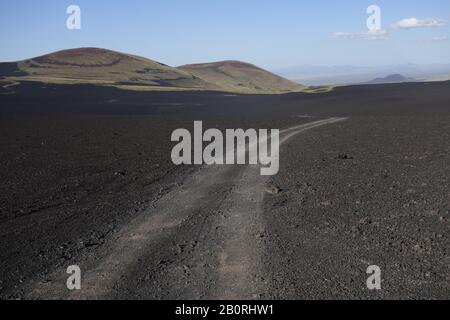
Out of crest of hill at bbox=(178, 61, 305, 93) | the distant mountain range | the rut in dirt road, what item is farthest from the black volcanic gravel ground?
crest of hill at bbox=(178, 61, 305, 93)

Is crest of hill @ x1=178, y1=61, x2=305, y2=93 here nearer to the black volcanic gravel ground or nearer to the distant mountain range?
the distant mountain range

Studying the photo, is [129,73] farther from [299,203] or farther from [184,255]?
[184,255]

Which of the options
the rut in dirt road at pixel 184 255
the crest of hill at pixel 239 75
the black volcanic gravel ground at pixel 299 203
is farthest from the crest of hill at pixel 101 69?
the rut in dirt road at pixel 184 255

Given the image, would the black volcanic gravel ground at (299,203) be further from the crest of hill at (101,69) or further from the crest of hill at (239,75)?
the crest of hill at (239,75)

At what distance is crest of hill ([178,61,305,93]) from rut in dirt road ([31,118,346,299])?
133016mm

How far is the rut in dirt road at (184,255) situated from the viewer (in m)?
7.60

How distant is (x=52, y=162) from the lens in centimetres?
1991

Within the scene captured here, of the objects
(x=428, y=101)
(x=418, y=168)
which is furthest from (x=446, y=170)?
(x=428, y=101)

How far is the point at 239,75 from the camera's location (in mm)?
162125

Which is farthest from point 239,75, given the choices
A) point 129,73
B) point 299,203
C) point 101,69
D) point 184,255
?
point 184,255

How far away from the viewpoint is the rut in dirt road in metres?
7.60

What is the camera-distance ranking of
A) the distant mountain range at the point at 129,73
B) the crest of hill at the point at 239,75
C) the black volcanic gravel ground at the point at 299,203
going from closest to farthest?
the black volcanic gravel ground at the point at 299,203 < the distant mountain range at the point at 129,73 < the crest of hill at the point at 239,75

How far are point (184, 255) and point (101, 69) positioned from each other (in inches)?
4835

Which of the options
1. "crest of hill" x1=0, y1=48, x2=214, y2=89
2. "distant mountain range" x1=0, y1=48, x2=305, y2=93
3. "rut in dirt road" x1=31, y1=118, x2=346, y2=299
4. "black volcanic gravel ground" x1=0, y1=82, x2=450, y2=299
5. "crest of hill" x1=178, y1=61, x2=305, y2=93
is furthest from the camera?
"crest of hill" x1=178, y1=61, x2=305, y2=93
